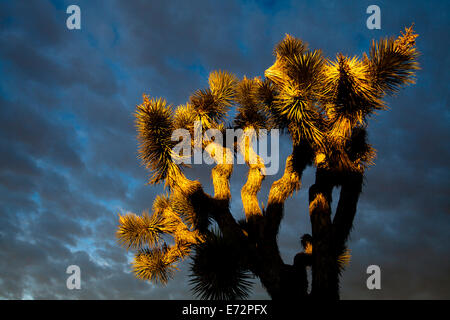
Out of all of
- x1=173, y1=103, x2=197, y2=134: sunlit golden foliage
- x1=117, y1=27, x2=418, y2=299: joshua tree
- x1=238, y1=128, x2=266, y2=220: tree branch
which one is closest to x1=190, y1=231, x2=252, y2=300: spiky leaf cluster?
x1=117, y1=27, x2=418, y2=299: joshua tree

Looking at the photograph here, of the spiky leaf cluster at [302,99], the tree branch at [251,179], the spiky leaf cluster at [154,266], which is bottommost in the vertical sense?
the spiky leaf cluster at [154,266]

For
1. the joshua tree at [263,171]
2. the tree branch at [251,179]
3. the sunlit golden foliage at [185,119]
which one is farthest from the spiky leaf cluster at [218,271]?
the sunlit golden foliage at [185,119]

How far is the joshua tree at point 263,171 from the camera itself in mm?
6418

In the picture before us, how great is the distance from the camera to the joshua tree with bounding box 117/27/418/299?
6.42m

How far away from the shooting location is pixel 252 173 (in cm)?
816

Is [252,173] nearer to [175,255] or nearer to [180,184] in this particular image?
[180,184]

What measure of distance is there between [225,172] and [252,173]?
66cm

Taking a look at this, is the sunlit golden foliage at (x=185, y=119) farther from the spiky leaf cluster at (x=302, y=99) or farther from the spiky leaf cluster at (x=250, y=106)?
the spiky leaf cluster at (x=302, y=99)

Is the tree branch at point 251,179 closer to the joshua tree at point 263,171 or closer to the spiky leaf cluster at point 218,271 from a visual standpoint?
the joshua tree at point 263,171

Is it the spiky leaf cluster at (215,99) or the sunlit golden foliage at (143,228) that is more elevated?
the spiky leaf cluster at (215,99)

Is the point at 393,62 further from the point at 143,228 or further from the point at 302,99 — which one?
the point at 143,228

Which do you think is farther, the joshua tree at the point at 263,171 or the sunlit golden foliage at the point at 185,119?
the sunlit golden foliage at the point at 185,119

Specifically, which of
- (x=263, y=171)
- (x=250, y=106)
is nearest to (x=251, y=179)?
(x=263, y=171)
